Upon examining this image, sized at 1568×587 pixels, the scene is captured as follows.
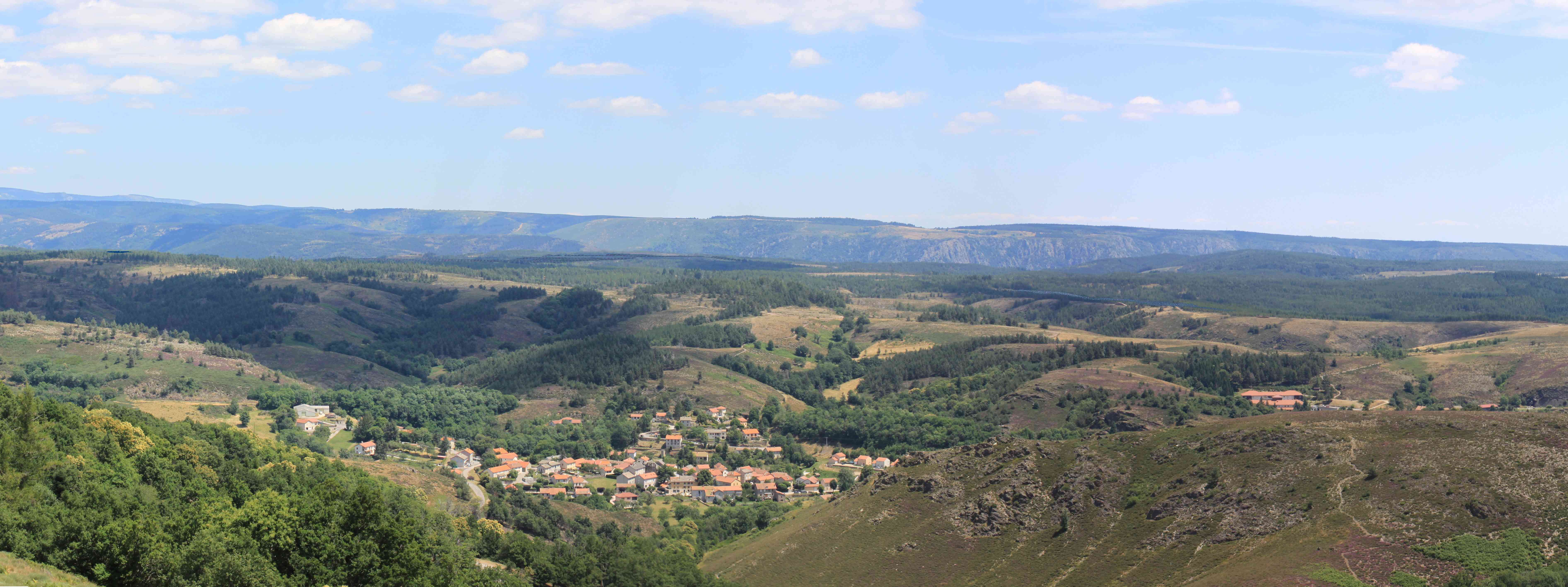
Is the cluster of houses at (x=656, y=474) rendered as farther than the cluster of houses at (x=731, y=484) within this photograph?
No

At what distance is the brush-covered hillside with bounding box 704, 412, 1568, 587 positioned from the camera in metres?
81.3

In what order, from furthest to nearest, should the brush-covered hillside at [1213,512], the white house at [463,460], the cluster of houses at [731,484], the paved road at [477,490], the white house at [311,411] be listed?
the white house at [311,411] < the white house at [463,460] < the cluster of houses at [731,484] < the paved road at [477,490] < the brush-covered hillside at [1213,512]

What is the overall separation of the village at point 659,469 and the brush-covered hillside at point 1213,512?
86.8 feet

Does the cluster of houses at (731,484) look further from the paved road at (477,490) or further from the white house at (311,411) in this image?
the white house at (311,411)

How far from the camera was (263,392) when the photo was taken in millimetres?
199875

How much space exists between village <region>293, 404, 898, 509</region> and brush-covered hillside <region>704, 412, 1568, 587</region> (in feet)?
86.8

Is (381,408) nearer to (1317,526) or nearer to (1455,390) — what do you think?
(1317,526)

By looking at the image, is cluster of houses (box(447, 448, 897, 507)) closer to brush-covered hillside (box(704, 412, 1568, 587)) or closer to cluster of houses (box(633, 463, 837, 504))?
cluster of houses (box(633, 463, 837, 504))

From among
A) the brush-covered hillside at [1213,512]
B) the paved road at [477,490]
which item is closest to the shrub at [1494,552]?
the brush-covered hillside at [1213,512]

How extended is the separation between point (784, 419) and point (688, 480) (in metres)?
46.4

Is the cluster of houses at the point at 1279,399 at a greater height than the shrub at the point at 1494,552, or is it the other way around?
the shrub at the point at 1494,552

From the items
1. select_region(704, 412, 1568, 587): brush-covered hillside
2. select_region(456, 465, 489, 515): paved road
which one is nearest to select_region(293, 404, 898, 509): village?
select_region(456, 465, 489, 515): paved road

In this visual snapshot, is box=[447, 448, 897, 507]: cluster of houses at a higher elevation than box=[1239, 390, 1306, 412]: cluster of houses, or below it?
below

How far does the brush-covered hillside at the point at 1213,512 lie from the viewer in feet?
267
